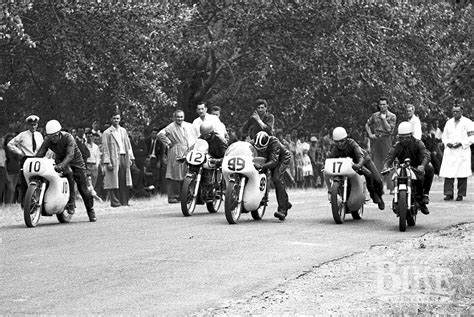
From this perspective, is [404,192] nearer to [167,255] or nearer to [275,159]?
[275,159]

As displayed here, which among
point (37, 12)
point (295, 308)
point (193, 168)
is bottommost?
point (295, 308)

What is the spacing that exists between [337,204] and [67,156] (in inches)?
164

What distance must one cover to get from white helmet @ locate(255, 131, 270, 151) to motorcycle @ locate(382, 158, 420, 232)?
84.7 inches

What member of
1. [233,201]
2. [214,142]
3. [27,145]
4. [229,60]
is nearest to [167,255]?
[233,201]

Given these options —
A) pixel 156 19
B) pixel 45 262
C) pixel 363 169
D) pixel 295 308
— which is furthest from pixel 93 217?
pixel 156 19

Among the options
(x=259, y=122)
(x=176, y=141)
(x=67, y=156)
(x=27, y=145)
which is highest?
(x=259, y=122)

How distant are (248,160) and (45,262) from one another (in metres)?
5.58

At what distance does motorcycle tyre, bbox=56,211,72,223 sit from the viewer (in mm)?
18344

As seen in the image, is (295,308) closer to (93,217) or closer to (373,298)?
(373,298)

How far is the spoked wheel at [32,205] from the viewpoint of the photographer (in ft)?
56.0

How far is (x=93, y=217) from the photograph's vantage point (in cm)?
1867

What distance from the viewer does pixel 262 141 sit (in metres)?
18.1

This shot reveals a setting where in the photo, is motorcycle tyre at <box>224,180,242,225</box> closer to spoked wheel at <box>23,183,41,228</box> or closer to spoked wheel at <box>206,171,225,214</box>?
spoked wheel at <box>206,171,225,214</box>

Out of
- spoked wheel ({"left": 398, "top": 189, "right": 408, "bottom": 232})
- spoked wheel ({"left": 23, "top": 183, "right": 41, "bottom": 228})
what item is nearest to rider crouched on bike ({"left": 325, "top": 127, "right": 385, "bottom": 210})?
spoked wheel ({"left": 398, "top": 189, "right": 408, "bottom": 232})
